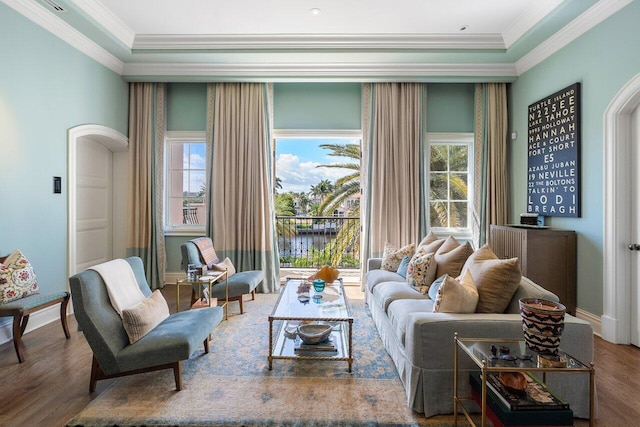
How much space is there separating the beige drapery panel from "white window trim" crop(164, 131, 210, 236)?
249cm

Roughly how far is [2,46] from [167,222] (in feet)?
8.85

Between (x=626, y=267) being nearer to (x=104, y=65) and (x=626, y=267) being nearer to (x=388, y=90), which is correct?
(x=388, y=90)

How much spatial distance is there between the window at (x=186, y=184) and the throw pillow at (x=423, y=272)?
3277mm

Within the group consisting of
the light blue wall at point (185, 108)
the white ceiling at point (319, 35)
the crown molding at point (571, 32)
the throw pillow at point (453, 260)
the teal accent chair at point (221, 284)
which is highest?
the white ceiling at point (319, 35)

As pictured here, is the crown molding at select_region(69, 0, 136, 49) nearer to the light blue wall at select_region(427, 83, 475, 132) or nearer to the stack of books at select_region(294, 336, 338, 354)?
the stack of books at select_region(294, 336, 338, 354)

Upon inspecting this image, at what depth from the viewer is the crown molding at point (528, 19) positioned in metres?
3.26

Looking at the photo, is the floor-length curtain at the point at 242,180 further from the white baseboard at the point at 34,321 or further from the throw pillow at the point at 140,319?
the throw pillow at the point at 140,319

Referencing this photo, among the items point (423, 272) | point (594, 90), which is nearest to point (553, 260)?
point (423, 272)

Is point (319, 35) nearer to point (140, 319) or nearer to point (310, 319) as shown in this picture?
point (310, 319)

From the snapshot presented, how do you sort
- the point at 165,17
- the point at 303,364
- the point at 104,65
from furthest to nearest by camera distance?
the point at 104,65 < the point at 165,17 < the point at 303,364

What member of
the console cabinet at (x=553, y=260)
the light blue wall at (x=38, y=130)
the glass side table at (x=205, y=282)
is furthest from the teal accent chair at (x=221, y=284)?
the console cabinet at (x=553, y=260)

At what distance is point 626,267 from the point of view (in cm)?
301

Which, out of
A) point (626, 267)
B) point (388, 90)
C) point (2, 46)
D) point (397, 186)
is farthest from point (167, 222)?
point (626, 267)

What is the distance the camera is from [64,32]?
11.6 feet
